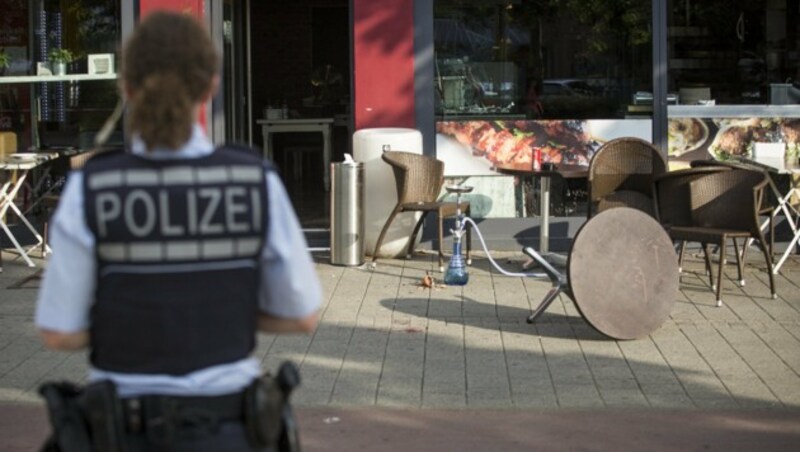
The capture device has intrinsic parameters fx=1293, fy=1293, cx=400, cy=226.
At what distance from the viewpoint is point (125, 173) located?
3.02m

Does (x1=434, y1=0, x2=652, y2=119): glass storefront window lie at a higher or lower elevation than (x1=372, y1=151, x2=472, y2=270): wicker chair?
higher

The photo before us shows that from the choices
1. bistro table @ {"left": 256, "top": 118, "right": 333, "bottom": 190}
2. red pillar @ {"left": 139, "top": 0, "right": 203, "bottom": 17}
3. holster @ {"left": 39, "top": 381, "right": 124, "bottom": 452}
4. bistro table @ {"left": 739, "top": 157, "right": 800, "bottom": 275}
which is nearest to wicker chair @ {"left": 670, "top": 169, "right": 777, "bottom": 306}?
bistro table @ {"left": 739, "top": 157, "right": 800, "bottom": 275}

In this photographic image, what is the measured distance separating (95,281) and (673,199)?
7119mm

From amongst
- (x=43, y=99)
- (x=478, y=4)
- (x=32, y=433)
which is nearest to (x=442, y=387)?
(x=32, y=433)

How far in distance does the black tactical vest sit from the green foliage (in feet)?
28.4

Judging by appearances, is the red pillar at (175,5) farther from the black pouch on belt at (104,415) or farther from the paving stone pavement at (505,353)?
the black pouch on belt at (104,415)

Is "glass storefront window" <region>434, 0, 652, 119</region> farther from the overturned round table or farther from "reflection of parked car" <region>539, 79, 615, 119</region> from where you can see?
the overturned round table

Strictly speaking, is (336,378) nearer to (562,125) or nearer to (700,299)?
(700,299)

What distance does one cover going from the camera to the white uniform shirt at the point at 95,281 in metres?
2.98

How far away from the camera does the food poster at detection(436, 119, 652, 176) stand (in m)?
11.1

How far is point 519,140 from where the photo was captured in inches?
438

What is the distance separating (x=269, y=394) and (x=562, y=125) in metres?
8.32

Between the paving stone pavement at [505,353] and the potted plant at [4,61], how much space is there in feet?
7.67

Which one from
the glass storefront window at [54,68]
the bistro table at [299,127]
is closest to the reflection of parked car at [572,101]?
the glass storefront window at [54,68]
